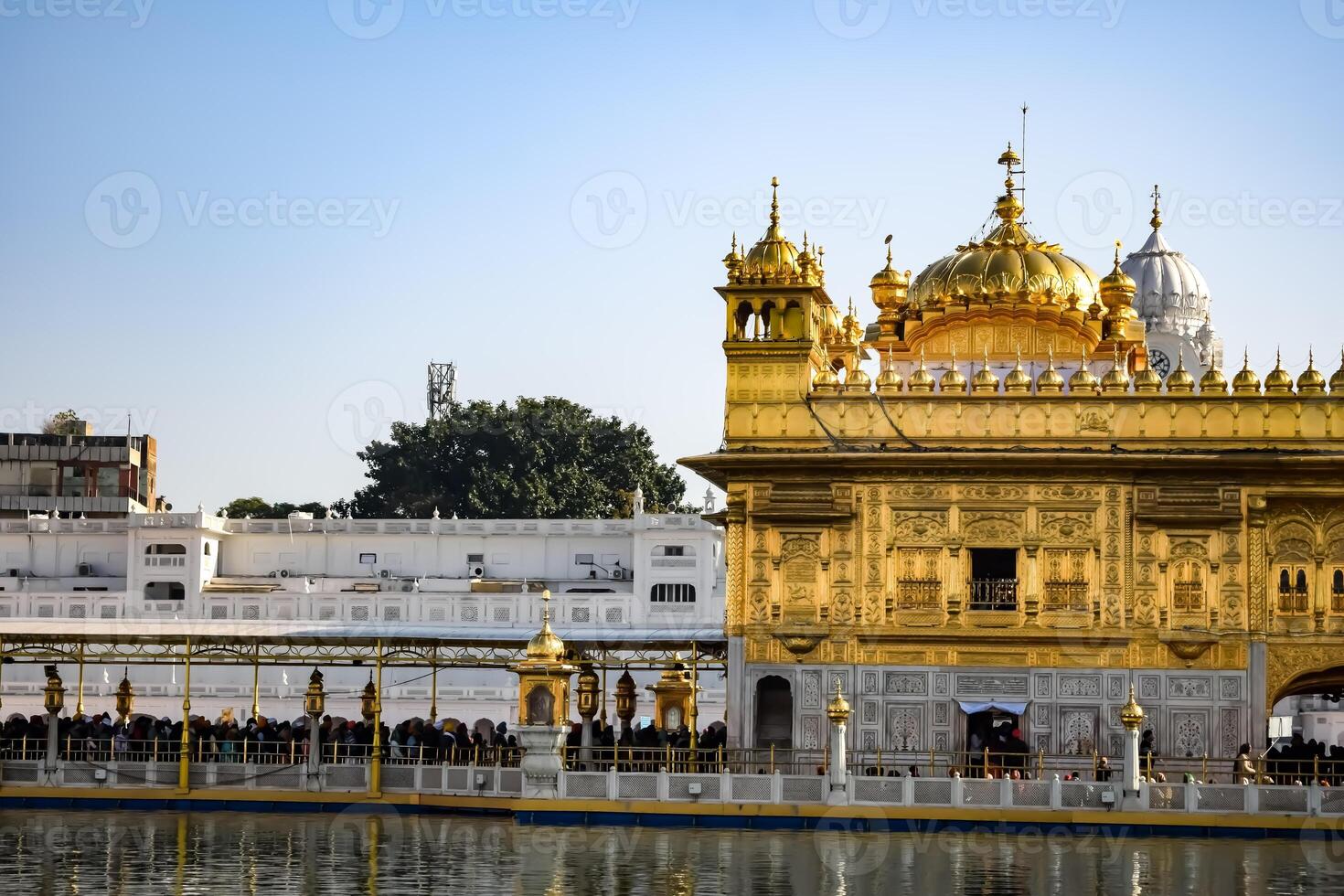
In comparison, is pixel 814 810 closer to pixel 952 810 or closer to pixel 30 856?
pixel 952 810

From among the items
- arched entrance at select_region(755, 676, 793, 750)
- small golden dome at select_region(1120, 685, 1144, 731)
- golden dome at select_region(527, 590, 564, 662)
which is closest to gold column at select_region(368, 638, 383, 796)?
golden dome at select_region(527, 590, 564, 662)

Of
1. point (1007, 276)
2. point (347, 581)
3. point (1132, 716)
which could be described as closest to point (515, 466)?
point (347, 581)

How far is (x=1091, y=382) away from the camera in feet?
113

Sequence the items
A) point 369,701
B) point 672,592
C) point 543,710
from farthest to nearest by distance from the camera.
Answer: point 672,592 → point 369,701 → point 543,710

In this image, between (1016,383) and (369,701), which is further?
(369,701)

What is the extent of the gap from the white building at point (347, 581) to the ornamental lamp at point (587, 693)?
23798 mm

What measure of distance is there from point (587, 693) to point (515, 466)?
52.6 meters

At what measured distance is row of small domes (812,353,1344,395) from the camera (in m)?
34.2

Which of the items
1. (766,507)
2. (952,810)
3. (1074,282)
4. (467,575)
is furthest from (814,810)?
(467,575)

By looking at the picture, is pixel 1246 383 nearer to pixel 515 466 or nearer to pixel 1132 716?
pixel 1132 716

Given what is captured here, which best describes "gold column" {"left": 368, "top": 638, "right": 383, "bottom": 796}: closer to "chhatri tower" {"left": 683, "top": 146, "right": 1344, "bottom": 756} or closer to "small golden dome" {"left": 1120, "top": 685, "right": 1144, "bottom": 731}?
"chhatri tower" {"left": 683, "top": 146, "right": 1344, "bottom": 756}

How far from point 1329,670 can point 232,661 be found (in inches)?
715

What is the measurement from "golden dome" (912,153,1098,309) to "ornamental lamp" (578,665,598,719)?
369 inches

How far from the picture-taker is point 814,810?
31.9 m
